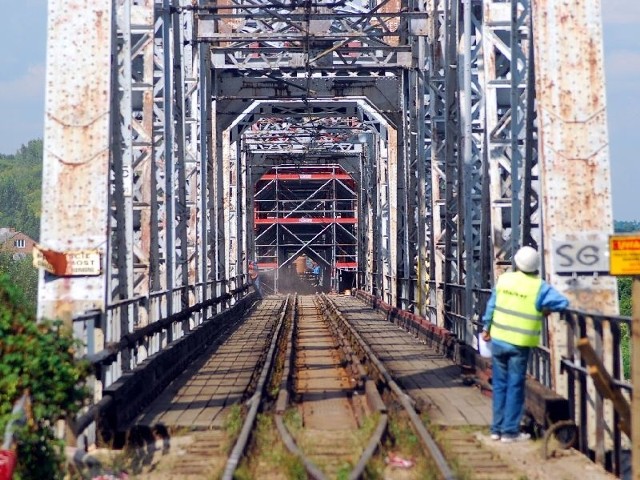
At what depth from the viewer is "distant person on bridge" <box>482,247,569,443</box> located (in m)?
9.11

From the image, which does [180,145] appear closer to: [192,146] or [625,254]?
[192,146]

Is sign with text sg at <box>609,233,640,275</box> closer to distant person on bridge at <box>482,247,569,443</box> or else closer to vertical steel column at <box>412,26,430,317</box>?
distant person on bridge at <box>482,247,569,443</box>

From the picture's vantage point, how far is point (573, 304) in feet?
32.5

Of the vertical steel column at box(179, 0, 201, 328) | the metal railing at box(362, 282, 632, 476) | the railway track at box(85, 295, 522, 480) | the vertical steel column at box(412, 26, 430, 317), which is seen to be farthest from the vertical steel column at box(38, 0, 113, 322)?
the vertical steel column at box(179, 0, 201, 328)

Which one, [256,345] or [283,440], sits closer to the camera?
[283,440]

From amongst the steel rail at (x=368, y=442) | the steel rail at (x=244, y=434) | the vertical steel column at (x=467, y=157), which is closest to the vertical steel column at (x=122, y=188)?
the steel rail at (x=244, y=434)

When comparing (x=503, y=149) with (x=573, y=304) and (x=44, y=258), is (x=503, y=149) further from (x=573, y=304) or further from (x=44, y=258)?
(x=44, y=258)

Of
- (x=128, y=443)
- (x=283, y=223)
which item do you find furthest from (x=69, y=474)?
(x=283, y=223)

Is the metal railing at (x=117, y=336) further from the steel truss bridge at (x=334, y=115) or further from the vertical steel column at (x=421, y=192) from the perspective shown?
the vertical steel column at (x=421, y=192)

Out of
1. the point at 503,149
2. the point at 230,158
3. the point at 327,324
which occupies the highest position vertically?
the point at 230,158

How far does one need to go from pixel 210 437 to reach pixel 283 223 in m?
57.1

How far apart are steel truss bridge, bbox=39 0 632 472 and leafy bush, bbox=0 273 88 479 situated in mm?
1118

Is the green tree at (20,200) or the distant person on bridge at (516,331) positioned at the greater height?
the green tree at (20,200)

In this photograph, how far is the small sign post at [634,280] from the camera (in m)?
6.43
